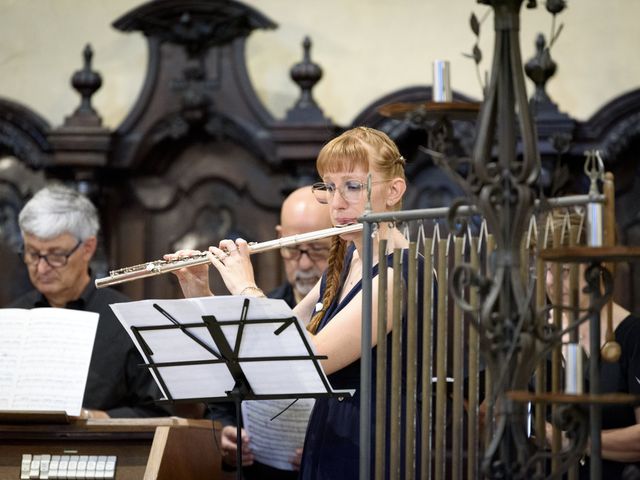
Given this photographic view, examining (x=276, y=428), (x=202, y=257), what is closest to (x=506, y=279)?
(x=202, y=257)

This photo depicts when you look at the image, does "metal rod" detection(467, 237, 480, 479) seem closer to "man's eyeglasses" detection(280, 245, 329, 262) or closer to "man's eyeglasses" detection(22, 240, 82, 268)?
"man's eyeglasses" detection(280, 245, 329, 262)

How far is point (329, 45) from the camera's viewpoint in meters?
7.62

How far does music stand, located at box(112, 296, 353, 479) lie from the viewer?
371 cm

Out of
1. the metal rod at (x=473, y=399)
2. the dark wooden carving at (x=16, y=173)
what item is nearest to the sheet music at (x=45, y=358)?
the metal rod at (x=473, y=399)

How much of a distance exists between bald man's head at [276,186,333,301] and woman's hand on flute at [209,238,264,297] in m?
1.50

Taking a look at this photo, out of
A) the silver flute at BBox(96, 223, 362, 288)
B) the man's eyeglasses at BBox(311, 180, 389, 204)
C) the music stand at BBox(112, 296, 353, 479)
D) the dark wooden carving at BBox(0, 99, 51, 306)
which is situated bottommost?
the music stand at BBox(112, 296, 353, 479)

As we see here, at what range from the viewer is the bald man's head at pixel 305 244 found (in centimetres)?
568

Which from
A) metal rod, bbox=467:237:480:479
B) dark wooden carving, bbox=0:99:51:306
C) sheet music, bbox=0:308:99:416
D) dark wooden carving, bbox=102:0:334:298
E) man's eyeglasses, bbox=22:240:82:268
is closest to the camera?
metal rod, bbox=467:237:480:479

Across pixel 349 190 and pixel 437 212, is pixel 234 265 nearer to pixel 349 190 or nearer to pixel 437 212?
pixel 349 190

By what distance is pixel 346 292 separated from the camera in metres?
4.16

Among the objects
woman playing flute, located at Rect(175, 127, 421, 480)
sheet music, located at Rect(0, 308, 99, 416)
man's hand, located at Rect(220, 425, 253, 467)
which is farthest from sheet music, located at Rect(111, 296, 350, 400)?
man's hand, located at Rect(220, 425, 253, 467)

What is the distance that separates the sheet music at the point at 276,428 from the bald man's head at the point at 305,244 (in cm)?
94

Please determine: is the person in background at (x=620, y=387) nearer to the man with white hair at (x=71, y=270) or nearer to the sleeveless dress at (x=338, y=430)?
the sleeveless dress at (x=338, y=430)

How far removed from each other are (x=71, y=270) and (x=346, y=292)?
192 centimetres
